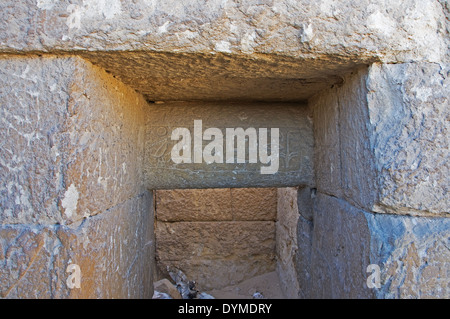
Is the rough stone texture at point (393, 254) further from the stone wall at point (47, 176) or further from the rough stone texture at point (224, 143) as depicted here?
the stone wall at point (47, 176)

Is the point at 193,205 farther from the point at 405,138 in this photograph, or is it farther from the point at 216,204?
the point at 405,138

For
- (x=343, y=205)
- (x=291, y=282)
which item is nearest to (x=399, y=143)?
(x=343, y=205)

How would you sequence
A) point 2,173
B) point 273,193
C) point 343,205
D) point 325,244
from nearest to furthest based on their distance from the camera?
point 2,173 → point 343,205 → point 325,244 → point 273,193

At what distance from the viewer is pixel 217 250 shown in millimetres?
2965

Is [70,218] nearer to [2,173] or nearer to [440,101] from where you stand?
[2,173]

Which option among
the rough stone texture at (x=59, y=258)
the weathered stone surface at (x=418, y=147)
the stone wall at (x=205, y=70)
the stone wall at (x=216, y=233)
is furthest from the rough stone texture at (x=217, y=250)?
the weathered stone surface at (x=418, y=147)

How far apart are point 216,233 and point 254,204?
48 centimetres

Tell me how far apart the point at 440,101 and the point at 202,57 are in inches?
29.9

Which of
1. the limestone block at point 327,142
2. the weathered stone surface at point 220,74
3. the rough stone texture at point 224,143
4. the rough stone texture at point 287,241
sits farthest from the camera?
the rough stone texture at point 287,241

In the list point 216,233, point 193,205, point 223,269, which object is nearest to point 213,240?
point 216,233

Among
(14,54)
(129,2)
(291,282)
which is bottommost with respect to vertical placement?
(291,282)

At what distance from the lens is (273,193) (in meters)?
3.04

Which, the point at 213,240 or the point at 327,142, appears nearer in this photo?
the point at 327,142

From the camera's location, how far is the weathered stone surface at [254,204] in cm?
298
